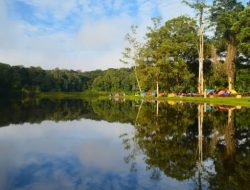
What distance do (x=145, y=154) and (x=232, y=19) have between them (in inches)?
1953

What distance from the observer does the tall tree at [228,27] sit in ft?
192

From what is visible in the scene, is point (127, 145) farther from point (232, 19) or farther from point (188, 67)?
point (188, 67)

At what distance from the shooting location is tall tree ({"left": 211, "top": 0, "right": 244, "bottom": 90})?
58375 millimetres

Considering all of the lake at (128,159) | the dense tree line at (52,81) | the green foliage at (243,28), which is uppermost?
the green foliage at (243,28)

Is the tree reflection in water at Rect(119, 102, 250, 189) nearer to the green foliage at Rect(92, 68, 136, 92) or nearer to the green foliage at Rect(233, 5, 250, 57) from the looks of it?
the green foliage at Rect(233, 5, 250, 57)

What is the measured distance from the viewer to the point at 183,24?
222ft

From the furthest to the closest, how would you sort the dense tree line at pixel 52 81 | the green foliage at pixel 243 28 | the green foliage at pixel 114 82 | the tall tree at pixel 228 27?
the green foliage at pixel 114 82 < the dense tree line at pixel 52 81 < the tall tree at pixel 228 27 < the green foliage at pixel 243 28

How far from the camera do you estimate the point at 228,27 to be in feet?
194

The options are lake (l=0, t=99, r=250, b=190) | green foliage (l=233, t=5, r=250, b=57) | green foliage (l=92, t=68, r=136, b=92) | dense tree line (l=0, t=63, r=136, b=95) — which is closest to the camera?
lake (l=0, t=99, r=250, b=190)

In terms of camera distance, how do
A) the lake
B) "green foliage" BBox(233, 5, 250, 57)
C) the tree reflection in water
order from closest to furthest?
the lake, the tree reflection in water, "green foliage" BBox(233, 5, 250, 57)

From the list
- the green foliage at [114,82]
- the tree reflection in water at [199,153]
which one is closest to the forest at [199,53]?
the tree reflection in water at [199,153]

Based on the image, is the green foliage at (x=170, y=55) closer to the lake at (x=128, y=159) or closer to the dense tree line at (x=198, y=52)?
the dense tree line at (x=198, y=52)

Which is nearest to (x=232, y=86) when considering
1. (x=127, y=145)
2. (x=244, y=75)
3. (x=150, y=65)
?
(x=244, y=75)

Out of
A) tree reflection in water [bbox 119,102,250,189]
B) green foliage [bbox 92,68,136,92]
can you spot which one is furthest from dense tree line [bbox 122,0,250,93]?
green foliage [bbox 92,68,136,92]
